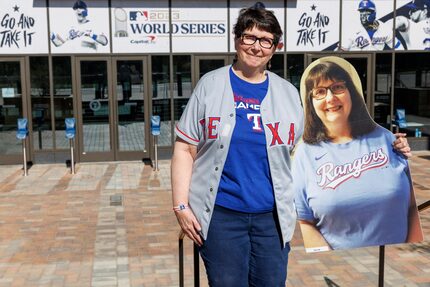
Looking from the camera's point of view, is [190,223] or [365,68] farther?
[365,68]

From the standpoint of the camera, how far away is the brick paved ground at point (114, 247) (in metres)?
5.04

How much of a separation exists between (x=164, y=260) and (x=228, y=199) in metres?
3.23

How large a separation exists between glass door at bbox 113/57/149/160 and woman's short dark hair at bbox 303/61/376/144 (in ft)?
29.3

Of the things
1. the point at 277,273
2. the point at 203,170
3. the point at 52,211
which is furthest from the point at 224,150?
the point at 52,211

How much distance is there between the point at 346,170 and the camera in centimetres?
340

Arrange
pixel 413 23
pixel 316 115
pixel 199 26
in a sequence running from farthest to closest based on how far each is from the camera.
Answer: pixel 413 23
pixel 199 26
pixel 316 115

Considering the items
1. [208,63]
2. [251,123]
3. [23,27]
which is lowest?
[251,123]

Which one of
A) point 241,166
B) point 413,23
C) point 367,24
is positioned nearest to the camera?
point 241,166

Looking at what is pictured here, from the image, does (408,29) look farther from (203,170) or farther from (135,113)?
(203,170)

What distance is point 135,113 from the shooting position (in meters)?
12.1

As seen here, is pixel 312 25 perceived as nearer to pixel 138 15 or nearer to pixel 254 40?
pixel 138 15

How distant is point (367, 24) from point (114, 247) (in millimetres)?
9003

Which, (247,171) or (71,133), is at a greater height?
(247,171)

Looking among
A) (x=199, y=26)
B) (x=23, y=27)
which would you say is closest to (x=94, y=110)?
(x=23, y=27)
